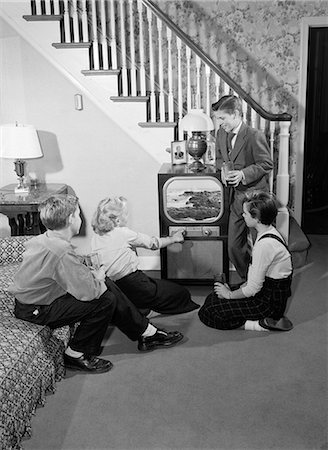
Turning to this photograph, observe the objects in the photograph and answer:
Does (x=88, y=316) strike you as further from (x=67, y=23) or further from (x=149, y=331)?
(x=67, y=23)

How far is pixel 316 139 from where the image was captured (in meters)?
5.89

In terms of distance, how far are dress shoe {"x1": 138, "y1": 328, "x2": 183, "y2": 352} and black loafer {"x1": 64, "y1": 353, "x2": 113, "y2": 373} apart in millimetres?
276

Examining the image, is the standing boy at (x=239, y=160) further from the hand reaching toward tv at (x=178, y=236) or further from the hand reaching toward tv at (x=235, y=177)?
the hand reaching toward tv at (x=178, y=236)

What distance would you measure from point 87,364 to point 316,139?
11.4 feet

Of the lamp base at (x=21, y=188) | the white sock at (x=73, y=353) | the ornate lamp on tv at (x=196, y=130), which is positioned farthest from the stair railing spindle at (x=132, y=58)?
the white sock at (x=73, y=353)

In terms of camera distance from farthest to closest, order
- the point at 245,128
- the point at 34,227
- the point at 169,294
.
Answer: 1. the point at 34,227
2. the point at 245,128
3. the point at 169,294

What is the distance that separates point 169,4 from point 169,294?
287 centimetres

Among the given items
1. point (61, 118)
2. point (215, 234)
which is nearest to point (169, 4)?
point (61, 118)

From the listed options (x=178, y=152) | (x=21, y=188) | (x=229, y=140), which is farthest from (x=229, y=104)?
(x=21, y=188)

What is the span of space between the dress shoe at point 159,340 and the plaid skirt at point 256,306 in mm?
312

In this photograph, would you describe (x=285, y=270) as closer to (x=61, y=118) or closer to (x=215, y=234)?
(x=215, y=234)

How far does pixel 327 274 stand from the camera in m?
4.94

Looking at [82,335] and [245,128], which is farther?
[245,128]

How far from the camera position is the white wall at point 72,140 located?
16.4 feet
